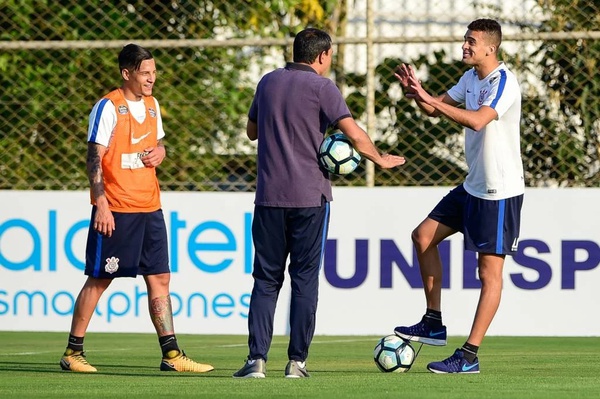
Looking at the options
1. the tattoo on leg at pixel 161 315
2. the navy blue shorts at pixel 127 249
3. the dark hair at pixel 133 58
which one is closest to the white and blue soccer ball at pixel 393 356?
the tattoo on leg at pixel 161 315

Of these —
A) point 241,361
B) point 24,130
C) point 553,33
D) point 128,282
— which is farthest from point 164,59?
point 241,361

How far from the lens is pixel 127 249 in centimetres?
823

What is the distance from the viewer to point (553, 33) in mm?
11383

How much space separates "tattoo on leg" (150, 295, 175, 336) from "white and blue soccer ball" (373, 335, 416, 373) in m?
1.34

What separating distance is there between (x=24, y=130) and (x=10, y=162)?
1.24ft

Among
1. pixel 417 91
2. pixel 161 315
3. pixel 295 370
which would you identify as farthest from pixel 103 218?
pixel 417 91

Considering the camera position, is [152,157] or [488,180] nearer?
[488,180]

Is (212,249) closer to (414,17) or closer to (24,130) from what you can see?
(24,130)

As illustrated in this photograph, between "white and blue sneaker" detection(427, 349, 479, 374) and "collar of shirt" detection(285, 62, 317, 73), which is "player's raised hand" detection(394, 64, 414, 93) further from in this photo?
"white and blue sneaker" detection(427, 349, 479, 374)

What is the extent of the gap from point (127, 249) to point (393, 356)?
5.67 feet

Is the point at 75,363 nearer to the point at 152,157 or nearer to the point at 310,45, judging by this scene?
the point at 152,157

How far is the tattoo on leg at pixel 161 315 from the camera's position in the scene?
834 cm

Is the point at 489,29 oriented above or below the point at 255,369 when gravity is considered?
above

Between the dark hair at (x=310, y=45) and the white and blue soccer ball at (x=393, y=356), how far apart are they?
5.56 ft
